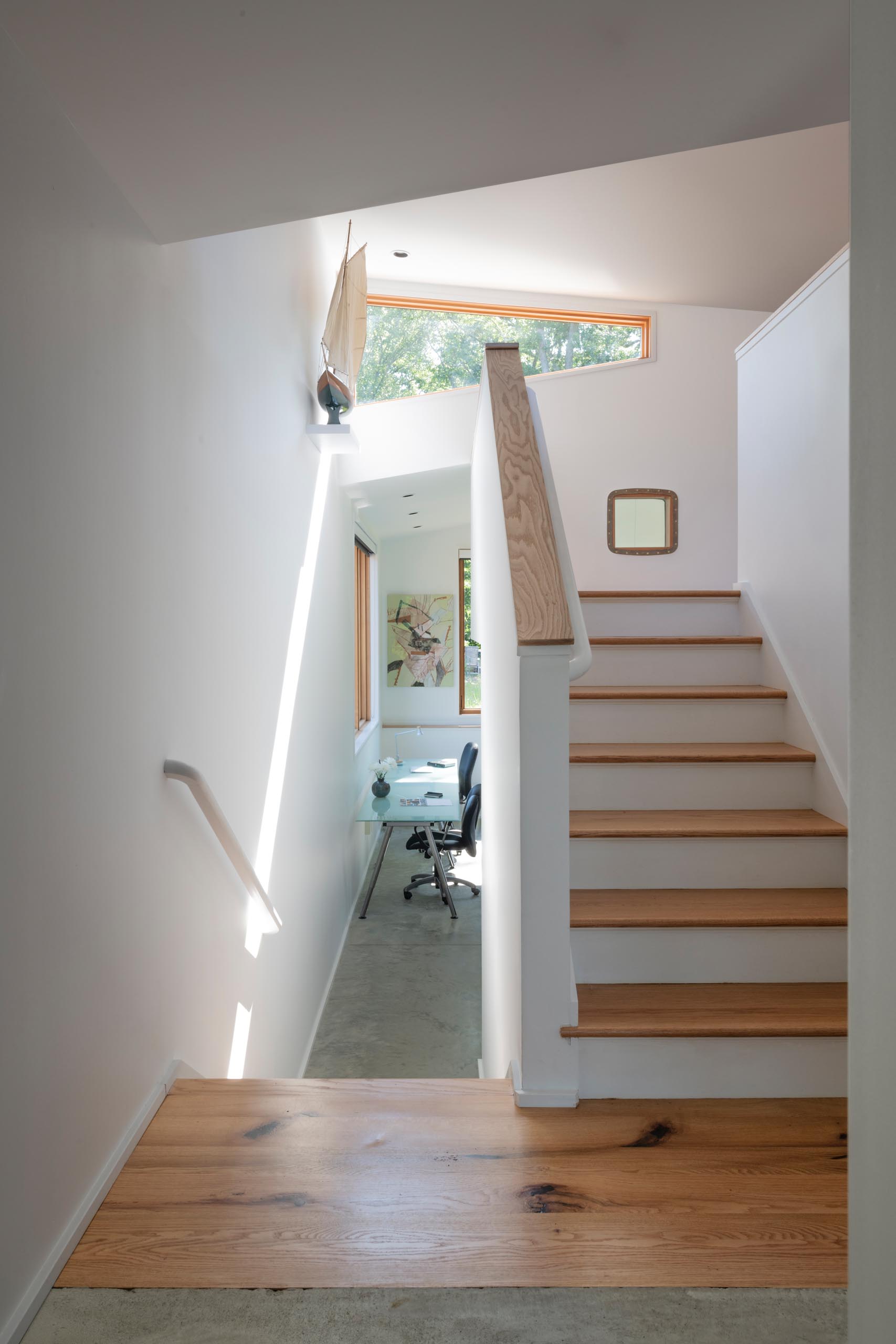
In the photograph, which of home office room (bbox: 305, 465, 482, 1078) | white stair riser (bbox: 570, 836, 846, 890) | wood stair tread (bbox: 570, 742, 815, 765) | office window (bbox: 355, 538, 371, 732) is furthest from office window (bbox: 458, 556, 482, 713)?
white stair riser (bbox: 570, 836, 846, 890)

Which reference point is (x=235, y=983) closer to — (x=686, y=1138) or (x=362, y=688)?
(x=686, y=1138)

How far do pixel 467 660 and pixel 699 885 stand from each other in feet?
21.9

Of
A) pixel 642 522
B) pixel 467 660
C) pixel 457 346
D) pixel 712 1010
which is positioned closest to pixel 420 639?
pixel 467 660

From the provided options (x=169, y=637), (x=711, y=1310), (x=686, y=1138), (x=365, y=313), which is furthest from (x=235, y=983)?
(x=365, y=313)

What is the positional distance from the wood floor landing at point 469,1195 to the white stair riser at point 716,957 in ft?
1.00

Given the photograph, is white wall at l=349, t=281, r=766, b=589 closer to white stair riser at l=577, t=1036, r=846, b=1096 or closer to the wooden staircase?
the wooden staircase

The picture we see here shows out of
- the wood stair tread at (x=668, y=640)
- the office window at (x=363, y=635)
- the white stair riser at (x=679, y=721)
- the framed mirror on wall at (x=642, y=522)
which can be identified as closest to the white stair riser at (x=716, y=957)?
the white stair riser at (x=679, y=721)

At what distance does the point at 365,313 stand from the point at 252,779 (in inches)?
108

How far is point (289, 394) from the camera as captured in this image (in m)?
3.67

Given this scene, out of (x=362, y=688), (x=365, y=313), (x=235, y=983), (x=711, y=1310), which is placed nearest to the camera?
(x=711, y=1310)

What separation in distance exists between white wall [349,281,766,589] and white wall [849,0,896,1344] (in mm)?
4926

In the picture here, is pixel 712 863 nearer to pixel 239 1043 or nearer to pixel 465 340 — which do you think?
pixel 239 1043

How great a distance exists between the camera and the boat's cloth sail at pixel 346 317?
4234 mm

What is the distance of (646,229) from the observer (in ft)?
15.2
